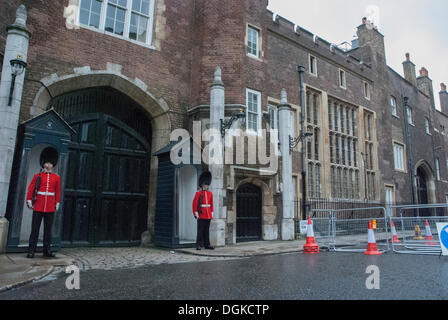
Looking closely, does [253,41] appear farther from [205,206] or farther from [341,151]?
[341,151]

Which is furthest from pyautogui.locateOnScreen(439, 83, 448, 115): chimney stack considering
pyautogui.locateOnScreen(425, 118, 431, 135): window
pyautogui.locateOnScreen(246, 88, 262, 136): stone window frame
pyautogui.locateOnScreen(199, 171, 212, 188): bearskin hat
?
pyautogui.locateOnScreen(199, 171, 212, 188): bearskin hat

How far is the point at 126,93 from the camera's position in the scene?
11047 mm

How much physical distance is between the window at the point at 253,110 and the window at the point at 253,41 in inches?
68.4

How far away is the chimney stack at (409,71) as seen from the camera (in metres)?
28.1

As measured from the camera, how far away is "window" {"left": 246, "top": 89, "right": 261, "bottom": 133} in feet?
41.4

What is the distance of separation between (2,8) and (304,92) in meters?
12.8

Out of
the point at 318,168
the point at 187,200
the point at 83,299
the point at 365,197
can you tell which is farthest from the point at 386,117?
the point at 83,299

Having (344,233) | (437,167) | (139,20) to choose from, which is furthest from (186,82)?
(437,167)

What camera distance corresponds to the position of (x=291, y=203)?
12898mm

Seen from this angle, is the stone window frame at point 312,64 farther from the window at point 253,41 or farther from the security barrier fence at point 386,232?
the security barrier fence at point 386,232

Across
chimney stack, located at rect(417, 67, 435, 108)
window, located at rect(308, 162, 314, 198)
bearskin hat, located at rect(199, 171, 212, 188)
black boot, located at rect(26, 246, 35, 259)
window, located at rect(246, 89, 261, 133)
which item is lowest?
black boot, located at rect(26, 246, 35, 259)

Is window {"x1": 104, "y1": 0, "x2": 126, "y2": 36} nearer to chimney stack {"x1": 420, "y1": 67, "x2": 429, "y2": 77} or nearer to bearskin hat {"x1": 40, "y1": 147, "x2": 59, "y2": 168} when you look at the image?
bearskin hat {"x1": 40, "y1": 147, "x2": 59, "y2": 168}

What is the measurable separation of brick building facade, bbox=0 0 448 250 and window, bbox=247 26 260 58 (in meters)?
0.05

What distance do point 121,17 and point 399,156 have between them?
21205 mm
